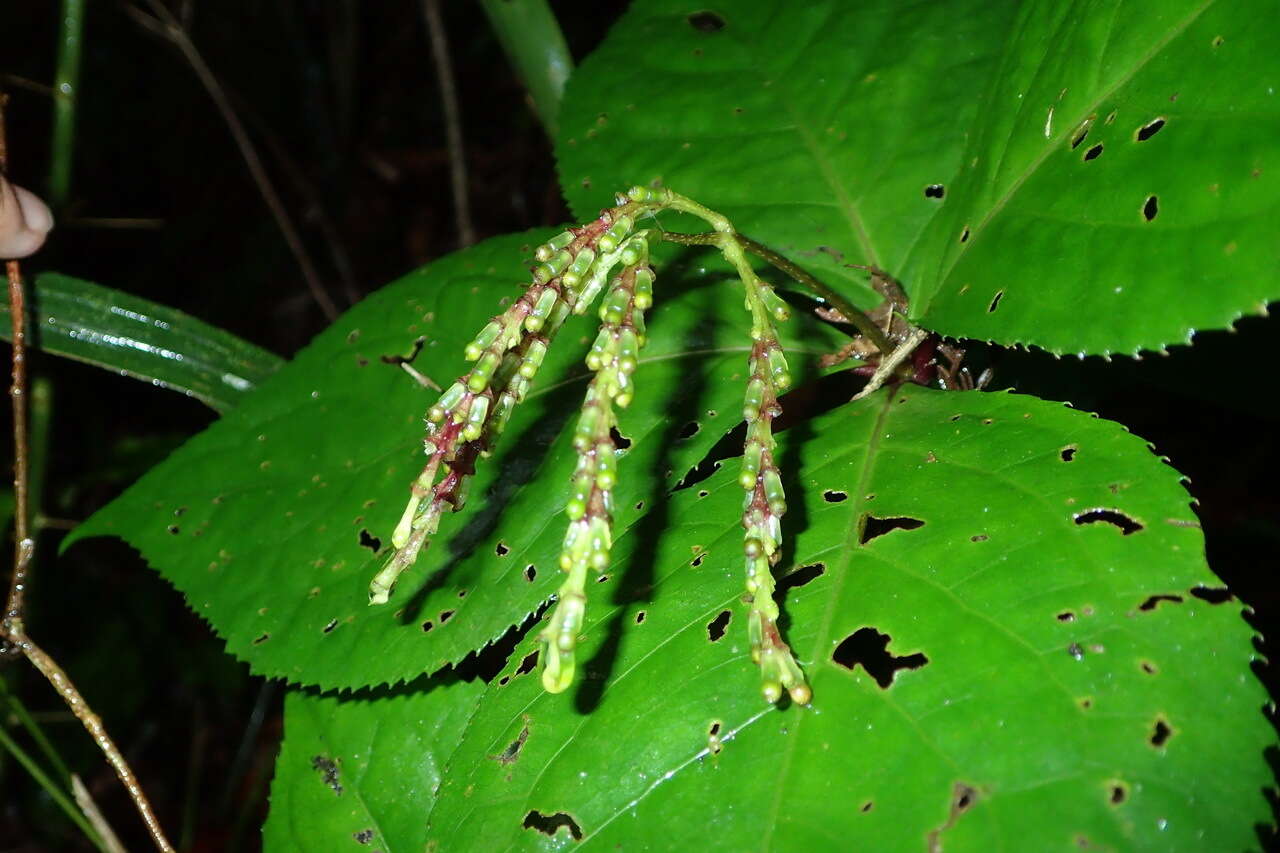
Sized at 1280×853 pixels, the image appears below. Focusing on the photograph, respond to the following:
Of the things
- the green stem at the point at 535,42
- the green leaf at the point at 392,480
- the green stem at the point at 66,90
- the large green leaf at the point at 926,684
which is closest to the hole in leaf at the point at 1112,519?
the large green leaf at the point at 926,684

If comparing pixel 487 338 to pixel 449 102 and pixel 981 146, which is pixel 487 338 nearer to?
pixel 981 146

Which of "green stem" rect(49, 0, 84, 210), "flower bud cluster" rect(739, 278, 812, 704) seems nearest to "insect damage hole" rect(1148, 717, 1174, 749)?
"flower bud cluster" rect(739, 278, 812, 704)

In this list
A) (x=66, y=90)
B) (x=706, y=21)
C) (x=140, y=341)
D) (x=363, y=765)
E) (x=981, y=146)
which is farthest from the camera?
(x=66, y=90)

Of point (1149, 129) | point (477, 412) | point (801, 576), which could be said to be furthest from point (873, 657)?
point (1149, 129)

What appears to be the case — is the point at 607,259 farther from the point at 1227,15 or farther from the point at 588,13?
the point at 588,13

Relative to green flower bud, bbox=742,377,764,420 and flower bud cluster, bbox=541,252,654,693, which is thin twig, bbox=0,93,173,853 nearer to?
flower bud cluster, bbox=541,252,654,693

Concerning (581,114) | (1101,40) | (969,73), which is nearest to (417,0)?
(581,114)
